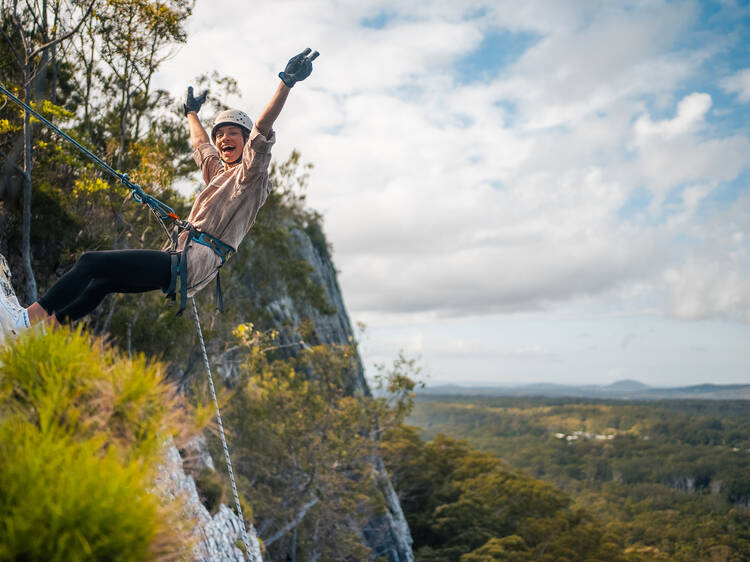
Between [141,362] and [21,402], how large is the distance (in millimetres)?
387

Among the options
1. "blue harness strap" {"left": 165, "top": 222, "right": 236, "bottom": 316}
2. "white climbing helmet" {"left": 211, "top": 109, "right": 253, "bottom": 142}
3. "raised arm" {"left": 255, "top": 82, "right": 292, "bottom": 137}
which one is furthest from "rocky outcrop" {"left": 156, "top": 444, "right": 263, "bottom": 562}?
"white climbing helmet" {"left": 211, "top": 109, "right": 253, "bottom": 142}

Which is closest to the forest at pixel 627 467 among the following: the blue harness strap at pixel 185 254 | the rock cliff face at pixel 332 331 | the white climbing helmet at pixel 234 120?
the rock cliff face at pixel 332 331

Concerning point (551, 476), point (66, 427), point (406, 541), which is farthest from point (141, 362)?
point (551, 476)

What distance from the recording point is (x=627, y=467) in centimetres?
10475

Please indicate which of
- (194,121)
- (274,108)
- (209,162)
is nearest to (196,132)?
(194,121)

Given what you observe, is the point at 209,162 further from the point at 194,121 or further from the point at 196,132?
the point at 194,121

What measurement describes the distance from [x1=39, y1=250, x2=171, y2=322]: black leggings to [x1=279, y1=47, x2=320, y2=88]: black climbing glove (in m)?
1.45

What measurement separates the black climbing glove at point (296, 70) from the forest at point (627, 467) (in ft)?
126

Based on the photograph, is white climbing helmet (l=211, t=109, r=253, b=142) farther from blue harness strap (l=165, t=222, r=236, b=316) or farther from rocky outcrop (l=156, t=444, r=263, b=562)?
rocky outcrop (l=156, t=444, r=263, b=562)

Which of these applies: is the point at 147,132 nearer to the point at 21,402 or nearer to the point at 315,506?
the point at 21,402

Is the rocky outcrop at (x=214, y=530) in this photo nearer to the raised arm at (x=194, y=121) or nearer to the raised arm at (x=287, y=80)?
the raised arm at (x=287, y=80)

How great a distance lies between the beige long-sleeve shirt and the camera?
12.1ft

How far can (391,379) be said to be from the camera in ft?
67.6

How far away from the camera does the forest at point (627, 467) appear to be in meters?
52.2
